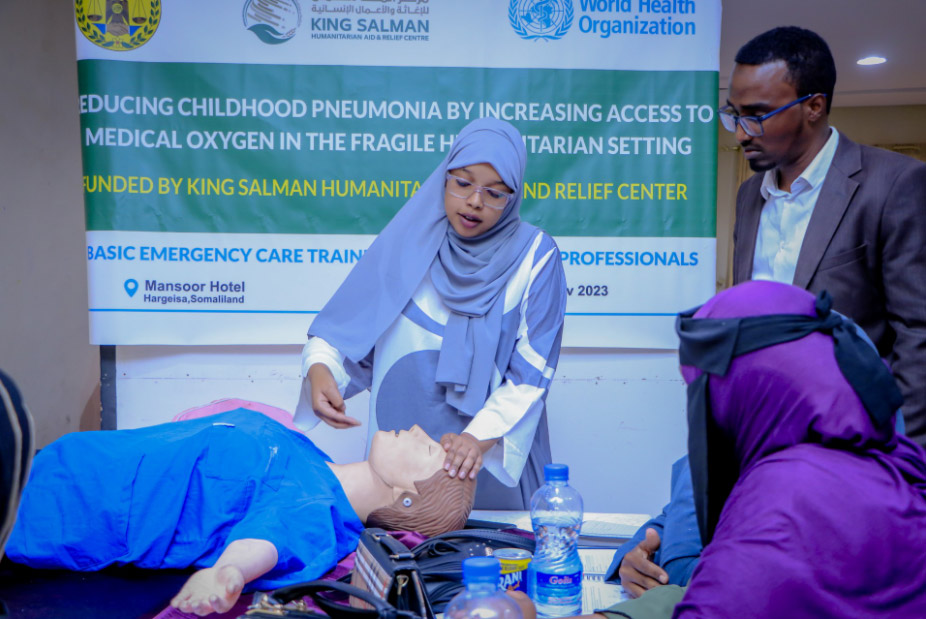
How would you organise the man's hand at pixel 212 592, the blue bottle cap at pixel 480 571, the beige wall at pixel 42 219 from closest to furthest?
the blue bottle cap at pixel 480 571
the man's hand at pixel 212 592
the beige wall at pixel 42 219

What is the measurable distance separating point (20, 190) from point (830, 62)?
4059 millimetres

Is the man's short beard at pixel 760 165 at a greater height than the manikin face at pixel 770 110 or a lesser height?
lesser

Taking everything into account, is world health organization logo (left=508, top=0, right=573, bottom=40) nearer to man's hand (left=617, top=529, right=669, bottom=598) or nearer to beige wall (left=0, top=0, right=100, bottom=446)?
man's hand (left=617, top=529, right=669, bottom=598)

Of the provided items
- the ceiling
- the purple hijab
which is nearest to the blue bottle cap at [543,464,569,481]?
the purple hijab

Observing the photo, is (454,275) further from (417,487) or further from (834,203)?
(834,203)

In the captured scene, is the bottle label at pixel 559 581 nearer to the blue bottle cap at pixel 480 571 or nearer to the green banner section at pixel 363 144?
the blue bottle cap at pixel 480 571

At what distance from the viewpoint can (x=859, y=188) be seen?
85.2 inches

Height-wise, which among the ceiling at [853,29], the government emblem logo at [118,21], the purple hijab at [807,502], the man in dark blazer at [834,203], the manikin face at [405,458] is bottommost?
the manikin face at [405,458]

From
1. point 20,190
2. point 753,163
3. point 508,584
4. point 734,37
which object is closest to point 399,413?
point 508,584

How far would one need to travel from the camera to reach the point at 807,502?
105 centimetres

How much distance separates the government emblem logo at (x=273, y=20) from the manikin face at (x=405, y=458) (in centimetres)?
197

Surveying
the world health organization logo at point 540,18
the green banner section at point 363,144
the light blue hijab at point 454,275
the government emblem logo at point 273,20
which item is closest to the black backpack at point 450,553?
the light blue hijab at point 454,275

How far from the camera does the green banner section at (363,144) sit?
11.0ft

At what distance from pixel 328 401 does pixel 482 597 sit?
1.16 metres
